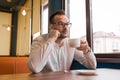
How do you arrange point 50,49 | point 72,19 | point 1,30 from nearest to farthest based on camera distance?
point 50,49, point 72,19, point 1,30

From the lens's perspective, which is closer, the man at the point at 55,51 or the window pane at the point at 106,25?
the man at the point at 55,51

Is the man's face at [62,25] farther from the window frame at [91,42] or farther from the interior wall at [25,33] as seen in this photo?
the interior wall at [25,33]

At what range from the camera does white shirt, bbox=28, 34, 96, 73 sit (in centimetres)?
166

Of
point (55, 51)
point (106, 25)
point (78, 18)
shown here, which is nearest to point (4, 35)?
point (78, 18)

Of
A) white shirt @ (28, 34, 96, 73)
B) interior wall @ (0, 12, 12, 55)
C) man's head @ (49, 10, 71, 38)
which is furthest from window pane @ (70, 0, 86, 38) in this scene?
interior wall @ (0, 12, 12, 55)

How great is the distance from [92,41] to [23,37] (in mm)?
4837

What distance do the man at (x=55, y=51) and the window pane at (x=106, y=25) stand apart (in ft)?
1.45

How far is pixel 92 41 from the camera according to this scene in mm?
2570

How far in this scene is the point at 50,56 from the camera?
6.19ft

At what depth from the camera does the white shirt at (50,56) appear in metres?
1.66

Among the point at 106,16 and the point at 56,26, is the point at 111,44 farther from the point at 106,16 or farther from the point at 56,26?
the point at 56,26

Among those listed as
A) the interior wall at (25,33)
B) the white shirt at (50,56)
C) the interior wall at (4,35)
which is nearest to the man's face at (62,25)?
the white shirt at (50,56)

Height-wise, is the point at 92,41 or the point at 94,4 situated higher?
the point at 94,4

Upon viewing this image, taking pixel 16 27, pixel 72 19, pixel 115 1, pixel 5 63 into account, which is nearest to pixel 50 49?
pixel 5 63
